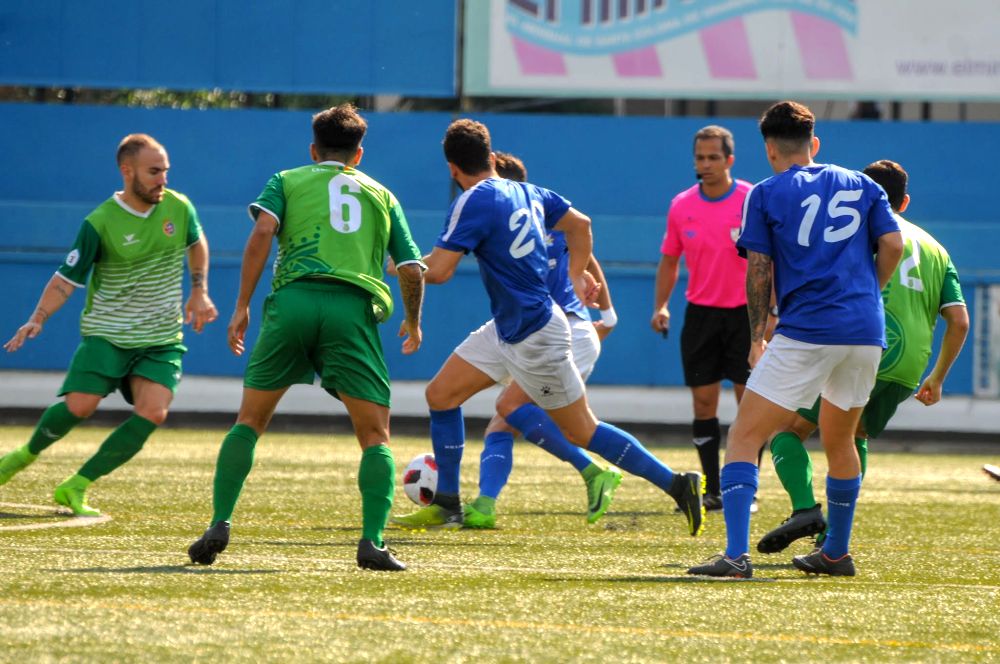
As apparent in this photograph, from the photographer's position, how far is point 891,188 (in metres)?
7.73

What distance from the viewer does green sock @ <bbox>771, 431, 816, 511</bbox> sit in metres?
7.34

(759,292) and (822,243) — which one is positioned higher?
(822,243)

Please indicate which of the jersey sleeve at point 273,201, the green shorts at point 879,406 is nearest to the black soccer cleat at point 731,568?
the green shorts at point 879,406

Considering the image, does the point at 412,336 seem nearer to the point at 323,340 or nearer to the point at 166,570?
the point at 323,340

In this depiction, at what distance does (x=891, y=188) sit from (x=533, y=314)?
176 cm

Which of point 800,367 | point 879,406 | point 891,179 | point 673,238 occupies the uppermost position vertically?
point 891,179

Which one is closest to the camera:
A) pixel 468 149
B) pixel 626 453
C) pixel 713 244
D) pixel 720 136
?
pixel 468 149

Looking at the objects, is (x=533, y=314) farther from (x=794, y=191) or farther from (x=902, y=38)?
(x=902, y=38)

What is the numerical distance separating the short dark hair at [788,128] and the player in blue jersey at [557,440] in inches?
85.6

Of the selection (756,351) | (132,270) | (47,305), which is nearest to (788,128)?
(756,351)

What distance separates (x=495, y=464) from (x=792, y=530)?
7.82 feet

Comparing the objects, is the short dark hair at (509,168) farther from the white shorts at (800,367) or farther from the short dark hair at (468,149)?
the white shorts at (800,367)

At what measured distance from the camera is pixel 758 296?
256 inches

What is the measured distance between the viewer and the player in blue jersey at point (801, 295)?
255 inches
